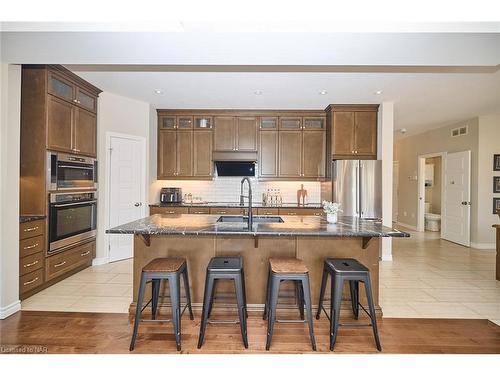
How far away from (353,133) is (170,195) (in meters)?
3.56

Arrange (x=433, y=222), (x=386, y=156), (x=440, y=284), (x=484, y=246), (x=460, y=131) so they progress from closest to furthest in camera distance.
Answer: (x=440, y=284)
(x=386, y=156)
(x=484, y=246)
(x=460, y=131)
(x=433, y=222)

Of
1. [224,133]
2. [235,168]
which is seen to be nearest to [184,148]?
[224,133]

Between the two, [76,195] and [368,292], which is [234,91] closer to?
Answer: [76,195]

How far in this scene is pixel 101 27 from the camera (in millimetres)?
2127

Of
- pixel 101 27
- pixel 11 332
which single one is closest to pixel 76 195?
pixel 11 332

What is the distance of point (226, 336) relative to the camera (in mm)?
2334

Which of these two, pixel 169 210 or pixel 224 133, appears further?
pixel 224 133

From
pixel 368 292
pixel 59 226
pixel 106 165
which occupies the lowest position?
pixel 368 292

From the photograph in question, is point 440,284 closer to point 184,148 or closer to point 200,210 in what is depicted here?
point 200,210

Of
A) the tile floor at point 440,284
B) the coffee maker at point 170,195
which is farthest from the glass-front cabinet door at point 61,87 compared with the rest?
the tile floor at point 440,284

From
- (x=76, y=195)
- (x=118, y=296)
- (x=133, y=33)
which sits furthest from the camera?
(x=76, y=195)

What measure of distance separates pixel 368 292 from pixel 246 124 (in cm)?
383

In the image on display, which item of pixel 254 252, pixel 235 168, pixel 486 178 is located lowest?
pixel 254 252

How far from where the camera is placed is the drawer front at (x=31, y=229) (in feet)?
9.58
